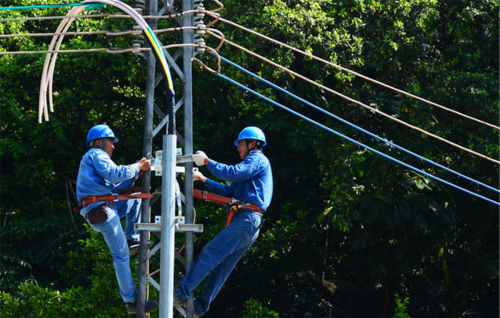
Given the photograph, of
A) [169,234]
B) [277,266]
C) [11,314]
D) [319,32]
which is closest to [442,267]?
[277,266]

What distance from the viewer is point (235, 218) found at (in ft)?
24.0

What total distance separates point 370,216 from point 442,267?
2478 mm

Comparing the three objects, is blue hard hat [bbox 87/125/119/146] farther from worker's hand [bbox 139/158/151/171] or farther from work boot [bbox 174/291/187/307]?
work boot [bbox 174/291/187/307]

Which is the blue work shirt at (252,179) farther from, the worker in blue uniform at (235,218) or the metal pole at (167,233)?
the metal pole at (167,233)

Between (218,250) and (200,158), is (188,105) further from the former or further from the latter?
(218,250)

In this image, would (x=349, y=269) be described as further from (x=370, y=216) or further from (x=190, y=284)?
(x=190, y=284)

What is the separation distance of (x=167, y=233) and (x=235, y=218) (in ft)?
6.07

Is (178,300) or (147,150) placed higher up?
(147,150)

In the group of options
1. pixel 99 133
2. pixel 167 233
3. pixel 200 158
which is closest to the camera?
pixel 167 233

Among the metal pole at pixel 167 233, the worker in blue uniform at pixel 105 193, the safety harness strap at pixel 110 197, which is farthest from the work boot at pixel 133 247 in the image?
the metal pole at pixel 167 233

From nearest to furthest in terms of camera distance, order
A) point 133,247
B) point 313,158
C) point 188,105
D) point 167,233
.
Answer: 1. point 167,233
2. point 188,105
3. point 133,247
4. point 313,158

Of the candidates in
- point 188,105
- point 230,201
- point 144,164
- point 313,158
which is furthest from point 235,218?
point 313,158

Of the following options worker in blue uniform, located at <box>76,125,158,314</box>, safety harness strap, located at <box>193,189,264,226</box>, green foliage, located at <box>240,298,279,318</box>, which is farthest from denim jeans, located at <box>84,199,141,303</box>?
green foliage, located at <box>240,298,279,318</box>

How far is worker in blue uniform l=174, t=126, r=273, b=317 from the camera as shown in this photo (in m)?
7.14
